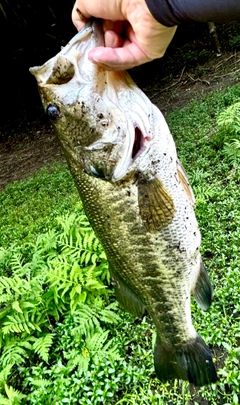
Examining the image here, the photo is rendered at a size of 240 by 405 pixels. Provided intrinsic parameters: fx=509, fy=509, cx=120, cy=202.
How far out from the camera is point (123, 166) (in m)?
1.88

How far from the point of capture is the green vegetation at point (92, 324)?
3.37 meters

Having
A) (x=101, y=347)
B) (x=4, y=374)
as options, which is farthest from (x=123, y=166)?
(x=4, y=374)

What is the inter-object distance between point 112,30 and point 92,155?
0.47 meters

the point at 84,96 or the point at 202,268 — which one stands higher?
the point at 84,96

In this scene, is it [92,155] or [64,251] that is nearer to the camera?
[92,155]

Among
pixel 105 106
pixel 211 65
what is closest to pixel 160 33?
pixel 105 106

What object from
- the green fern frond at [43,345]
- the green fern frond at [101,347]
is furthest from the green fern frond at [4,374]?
the green fern frond at [101,347]

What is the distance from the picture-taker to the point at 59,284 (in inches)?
157

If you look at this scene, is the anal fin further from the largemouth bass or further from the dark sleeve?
the dark sleeve

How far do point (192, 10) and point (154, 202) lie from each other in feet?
2.34

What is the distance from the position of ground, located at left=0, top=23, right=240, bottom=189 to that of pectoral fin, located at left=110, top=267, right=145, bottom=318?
23.0 ft

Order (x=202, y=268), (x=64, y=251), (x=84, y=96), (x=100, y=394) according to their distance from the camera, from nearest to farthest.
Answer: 1. (x=84, y=96)
2. (x=202, y=268)
3. (x=100, y=394)
4. (x=64, y=251)

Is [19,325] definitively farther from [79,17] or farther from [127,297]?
[79,17]

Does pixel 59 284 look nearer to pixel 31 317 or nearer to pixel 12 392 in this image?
pixel 31 317
